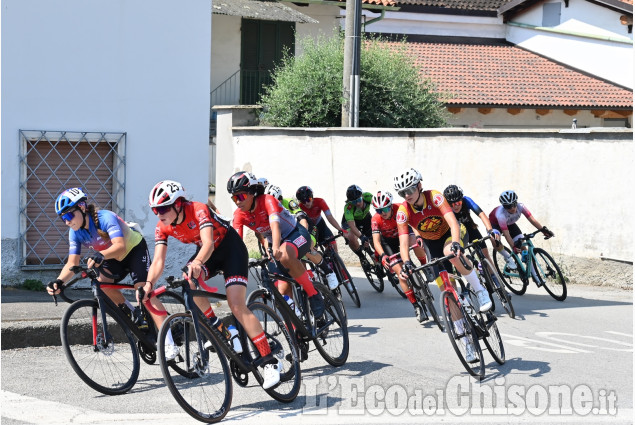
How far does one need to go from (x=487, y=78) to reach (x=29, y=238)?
70.8 ft

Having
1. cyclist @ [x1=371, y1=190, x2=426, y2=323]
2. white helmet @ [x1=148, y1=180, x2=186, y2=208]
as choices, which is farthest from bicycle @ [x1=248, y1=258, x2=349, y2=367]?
cyclist @ [x1=371, y1=190, x2=426, y2=323]

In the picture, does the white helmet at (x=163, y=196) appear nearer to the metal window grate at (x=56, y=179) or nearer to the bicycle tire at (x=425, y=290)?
the bicycle tire at (x=425, y=290)

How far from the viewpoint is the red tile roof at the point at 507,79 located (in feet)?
97.1

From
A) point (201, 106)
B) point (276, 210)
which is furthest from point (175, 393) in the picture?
point (201, 106)

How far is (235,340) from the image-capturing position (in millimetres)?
7266

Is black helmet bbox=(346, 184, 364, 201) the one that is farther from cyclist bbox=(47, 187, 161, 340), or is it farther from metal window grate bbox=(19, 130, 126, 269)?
cyclist bbox=(47, 187, 161, 340)

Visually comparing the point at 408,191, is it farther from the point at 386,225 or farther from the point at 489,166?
the point at 489,166

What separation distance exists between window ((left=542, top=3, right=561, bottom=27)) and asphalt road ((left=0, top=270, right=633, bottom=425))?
24599mm

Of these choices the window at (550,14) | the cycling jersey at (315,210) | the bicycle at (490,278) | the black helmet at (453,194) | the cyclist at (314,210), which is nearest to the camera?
the bicycle at (490,278)

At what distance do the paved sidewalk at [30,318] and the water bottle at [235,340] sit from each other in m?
2.99

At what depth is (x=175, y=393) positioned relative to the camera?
648cm

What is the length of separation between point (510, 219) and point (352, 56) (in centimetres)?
614

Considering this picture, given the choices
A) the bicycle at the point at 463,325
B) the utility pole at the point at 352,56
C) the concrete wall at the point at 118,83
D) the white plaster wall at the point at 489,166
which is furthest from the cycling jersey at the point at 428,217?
the utility pole at the point at 352,56

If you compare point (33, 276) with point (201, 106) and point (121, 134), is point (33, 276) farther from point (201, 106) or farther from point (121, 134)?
point (201, 106)
